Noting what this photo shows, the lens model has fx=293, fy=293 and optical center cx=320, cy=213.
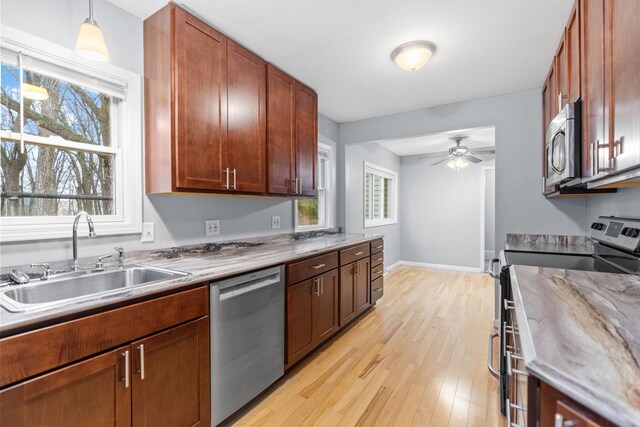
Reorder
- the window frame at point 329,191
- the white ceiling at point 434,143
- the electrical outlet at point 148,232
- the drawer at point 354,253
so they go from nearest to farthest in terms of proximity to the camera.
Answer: the electrical outlet at point 148,232
the drawer at point 354,253
the window frame at point 329,191
the white ceiling at point 434,143

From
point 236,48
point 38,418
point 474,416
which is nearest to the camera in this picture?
point 38,418

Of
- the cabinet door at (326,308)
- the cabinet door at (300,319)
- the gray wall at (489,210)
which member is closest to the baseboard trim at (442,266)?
the gray wall at (489,210)

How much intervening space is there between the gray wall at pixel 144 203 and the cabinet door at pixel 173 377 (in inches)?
31.2

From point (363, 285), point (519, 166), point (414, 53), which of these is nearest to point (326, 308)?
point (363, 285)

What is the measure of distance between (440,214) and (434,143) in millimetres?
1527

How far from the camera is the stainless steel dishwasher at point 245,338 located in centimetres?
156

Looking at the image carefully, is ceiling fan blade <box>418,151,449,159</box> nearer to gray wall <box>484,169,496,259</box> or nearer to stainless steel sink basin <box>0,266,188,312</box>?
gray wall <box>484,169,496,259</box>

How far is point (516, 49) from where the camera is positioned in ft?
7.40

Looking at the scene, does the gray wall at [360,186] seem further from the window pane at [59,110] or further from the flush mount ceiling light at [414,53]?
the window pane at [59,110]

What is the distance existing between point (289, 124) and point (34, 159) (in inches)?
68.8

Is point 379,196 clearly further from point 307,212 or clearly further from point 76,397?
point 76,397

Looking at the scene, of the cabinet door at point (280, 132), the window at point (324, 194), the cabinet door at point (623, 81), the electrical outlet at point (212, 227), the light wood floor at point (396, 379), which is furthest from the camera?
the window at point (324, 194)

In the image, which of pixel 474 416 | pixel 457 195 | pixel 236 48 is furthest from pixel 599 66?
pixel 457 195

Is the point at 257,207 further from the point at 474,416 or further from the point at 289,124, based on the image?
the point at 474,416
